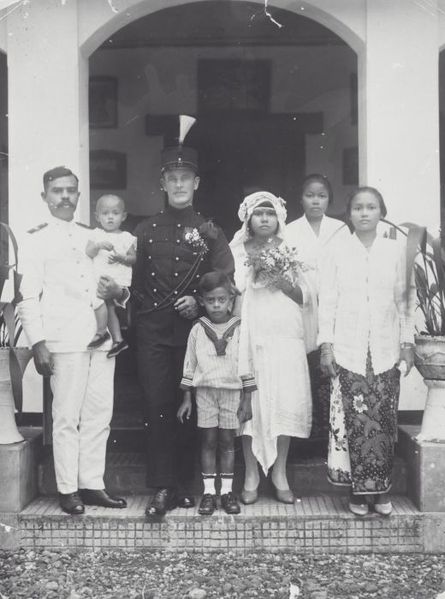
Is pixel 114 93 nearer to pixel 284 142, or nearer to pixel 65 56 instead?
pixel 284 142

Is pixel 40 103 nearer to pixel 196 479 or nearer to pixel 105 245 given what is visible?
pixel 105 245

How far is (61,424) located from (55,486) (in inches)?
21.1

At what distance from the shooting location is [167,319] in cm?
406

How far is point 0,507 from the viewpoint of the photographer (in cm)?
394

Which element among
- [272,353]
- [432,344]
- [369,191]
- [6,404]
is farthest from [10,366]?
[432,344]

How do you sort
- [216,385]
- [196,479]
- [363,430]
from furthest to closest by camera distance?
[196,479] < [216,385] < [363,430]

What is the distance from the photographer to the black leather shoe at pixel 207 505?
12.7ft

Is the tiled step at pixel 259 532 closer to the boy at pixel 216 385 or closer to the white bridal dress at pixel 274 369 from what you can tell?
the boy at pixel 216 385

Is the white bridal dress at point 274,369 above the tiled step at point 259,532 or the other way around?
above

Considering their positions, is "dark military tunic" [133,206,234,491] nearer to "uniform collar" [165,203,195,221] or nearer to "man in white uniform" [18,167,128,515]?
"uniform collar" [165,203,195,221]

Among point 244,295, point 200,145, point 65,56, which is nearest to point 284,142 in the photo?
→ point 200,145

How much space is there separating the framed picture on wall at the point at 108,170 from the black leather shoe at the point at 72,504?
3.66 meters

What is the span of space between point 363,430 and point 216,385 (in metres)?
0.81

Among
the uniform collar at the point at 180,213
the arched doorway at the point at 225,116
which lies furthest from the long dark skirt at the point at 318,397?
the arched doorway at the point at 225,116
